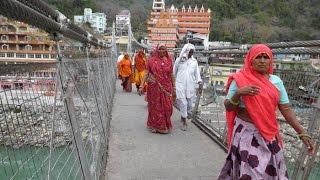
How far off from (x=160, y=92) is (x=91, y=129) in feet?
12.5

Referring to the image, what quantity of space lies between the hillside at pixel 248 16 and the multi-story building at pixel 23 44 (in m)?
70.8

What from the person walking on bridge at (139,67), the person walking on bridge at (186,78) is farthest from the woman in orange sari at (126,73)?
the person walking on bridge at (186,78)

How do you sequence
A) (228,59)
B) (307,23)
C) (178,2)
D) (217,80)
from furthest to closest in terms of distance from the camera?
1. (178,2)
2. (307,23)
3. (217,80)
4. (228,59)

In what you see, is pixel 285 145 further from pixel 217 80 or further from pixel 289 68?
pixel 217 80

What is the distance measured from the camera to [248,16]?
337ft

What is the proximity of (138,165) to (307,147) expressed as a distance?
2305 millimetres

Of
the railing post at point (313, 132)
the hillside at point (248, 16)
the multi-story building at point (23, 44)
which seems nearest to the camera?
the multi-story building at point (23, 44)

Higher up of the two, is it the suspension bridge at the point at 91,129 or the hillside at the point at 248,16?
the hillside at the point at 248,16

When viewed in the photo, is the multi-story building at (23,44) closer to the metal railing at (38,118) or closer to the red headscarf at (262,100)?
the metal railing at (38,118)

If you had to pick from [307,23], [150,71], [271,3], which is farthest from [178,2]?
[150,71]

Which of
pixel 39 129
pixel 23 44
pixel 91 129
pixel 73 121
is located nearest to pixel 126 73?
pixel 91 129

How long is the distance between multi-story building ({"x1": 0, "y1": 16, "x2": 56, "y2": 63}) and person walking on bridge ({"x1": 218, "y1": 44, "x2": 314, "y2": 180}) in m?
1.41

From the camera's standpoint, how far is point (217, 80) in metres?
7.54

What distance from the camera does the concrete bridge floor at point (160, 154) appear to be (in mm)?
4965
